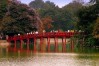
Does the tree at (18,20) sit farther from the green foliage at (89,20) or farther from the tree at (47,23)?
the tree at (47,23)

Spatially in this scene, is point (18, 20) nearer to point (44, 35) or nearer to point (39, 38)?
point (39, 38)

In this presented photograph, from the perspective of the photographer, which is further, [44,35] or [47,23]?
[47,23]

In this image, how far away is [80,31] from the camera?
7881 cm

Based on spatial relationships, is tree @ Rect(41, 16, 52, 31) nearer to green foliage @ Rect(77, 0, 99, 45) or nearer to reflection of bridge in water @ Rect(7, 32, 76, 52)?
reflection of bridge in water @ Rect(7, 32, 76, 52)

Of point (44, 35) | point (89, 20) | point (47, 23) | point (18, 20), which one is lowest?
point (44, 35)

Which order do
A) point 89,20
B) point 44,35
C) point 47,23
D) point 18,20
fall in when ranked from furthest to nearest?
point 47,23 < point 18,20 < point 44,35 < point 89,20

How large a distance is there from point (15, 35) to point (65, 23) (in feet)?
139

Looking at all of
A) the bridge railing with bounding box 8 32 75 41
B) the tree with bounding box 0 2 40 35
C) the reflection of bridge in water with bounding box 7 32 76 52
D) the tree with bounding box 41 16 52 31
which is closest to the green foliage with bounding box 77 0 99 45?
the bridge railing with bounding box 8 32 75 41

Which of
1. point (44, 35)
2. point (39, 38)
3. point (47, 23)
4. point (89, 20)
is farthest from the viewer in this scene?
point (47, 23)

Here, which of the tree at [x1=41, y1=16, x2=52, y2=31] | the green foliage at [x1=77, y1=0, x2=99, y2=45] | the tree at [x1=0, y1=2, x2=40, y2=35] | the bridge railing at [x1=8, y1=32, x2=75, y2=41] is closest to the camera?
the green foliage at [x1=77, y1=0, x2=99, y2=45]

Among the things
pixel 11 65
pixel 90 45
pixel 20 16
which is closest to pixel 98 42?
pixel 90 45

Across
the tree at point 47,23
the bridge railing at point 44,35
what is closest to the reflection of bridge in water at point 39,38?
the bridge railing at point 44,35

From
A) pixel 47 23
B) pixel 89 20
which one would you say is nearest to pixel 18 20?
pixel 89 20

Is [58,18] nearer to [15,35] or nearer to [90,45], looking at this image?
[15,35]
